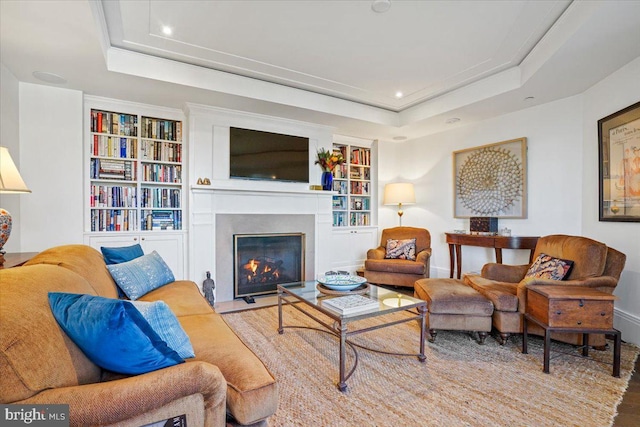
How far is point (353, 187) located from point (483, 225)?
207 cm

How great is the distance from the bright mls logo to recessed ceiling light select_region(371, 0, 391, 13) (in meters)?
2.70

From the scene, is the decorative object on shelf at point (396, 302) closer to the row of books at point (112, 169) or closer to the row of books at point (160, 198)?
the row of books at point (160, 198)

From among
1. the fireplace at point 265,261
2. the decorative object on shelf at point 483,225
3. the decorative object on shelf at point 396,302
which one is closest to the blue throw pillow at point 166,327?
the decorative object on shelf at point 396,302

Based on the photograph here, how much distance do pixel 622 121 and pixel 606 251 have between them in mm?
1224

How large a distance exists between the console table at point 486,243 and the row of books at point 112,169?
4.11m

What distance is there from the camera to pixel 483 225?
405cm

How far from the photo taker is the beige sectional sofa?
0.86 metres

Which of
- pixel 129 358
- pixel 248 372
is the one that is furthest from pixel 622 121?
pixel 129 358

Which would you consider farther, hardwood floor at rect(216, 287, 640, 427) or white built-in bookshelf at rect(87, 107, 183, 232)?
white built-in bookshelf at rect(87, 107, 183, 232)

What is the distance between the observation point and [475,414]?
65.6 inches

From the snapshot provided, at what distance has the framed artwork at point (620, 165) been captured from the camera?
2635mm

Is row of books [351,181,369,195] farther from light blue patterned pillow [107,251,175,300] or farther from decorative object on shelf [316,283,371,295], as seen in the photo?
light blue patterned pillow [107,251,175,300]

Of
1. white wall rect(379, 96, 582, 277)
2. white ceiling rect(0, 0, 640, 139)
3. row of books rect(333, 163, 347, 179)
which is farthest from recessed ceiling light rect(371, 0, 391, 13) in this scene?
row of books rect(333, 163, 347, 179)

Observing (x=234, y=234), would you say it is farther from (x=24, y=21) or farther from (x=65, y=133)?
(x=24, y=21)
